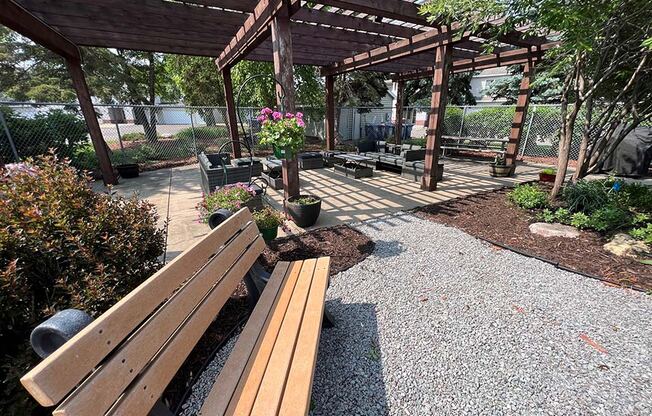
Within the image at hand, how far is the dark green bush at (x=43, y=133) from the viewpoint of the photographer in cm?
651

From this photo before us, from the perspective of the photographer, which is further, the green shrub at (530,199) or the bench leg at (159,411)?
the green shrub at (530,199)

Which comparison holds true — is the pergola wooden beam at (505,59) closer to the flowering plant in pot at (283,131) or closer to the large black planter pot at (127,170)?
the flowering plant in pot at (283,131)

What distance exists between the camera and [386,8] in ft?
13.0

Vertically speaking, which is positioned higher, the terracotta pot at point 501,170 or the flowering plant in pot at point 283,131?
the flowering plant in pot at point 283,131

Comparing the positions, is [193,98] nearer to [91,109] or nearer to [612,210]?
[91,109]

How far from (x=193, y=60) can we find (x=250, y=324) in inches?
599

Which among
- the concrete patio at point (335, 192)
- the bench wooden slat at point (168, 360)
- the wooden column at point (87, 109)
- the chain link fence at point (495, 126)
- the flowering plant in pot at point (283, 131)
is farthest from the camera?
the chain link fence at point (495, 126)

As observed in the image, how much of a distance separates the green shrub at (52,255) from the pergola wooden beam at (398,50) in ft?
19.1

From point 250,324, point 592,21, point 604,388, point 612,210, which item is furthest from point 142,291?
point 612,210

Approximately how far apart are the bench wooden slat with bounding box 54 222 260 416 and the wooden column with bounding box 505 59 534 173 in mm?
8582

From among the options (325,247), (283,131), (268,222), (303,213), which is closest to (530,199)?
(325,247)

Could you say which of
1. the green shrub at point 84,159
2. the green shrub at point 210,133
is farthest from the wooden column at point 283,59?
the green shrub at point 210,133

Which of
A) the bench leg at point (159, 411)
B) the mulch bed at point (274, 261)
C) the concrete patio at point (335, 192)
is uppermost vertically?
the bench leg at point (159, 411)

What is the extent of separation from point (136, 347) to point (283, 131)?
2.84 meters
